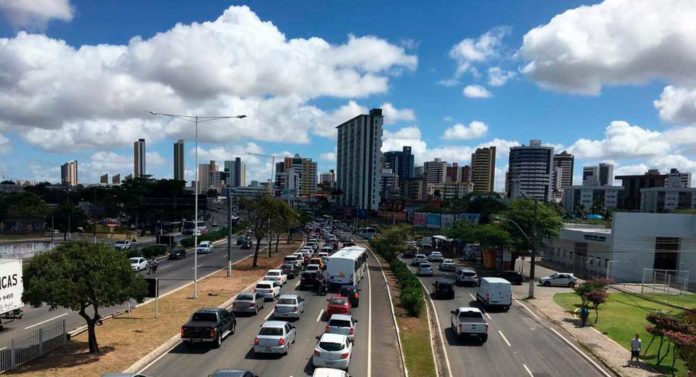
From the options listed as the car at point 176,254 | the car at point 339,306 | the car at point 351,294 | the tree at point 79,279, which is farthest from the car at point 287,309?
the car at point 176,254

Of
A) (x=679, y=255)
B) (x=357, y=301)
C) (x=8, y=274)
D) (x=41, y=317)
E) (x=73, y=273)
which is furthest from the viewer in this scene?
(x=679, y=255)

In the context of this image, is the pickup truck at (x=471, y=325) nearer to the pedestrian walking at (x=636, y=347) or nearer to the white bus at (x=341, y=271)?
the pedestrian walking at (x=636, y=347)

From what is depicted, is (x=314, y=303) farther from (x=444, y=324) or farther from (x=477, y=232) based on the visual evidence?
(x=477, y=232)

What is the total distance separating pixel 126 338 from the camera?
22.0 m

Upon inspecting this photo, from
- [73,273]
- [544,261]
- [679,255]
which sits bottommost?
[544,261]

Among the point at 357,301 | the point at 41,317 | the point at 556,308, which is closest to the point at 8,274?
the point at 41,317

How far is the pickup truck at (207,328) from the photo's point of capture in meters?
20.5

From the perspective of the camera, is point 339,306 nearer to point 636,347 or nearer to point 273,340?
point 273,340

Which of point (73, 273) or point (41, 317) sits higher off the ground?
point (73, 273)

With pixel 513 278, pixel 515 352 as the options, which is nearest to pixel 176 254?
pixel 513 278

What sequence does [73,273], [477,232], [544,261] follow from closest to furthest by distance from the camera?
[73,273], [477,232], [544,261]

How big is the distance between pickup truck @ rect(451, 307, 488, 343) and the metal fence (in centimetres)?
1836

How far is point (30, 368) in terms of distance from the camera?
17484 millimetres

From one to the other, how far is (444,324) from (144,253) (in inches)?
1605
